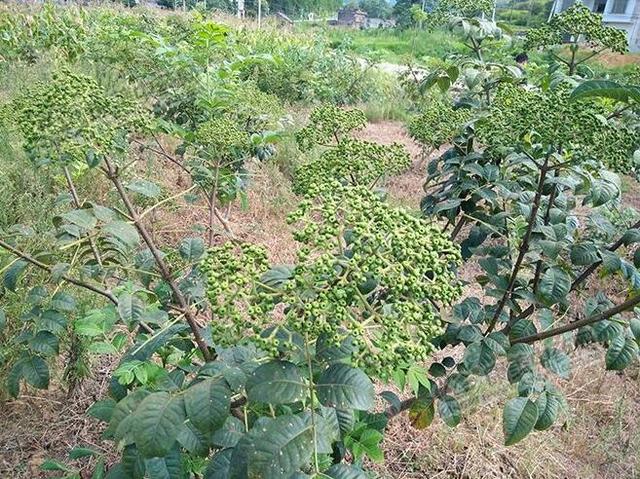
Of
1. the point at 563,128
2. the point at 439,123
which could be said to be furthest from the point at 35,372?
the point at 563,128

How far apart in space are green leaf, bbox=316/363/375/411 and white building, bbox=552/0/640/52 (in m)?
19.9

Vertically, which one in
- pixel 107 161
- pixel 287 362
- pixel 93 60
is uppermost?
pixel 107 161

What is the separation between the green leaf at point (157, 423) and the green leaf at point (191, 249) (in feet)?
2.04

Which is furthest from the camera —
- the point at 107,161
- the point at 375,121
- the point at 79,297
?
the point at 375,121

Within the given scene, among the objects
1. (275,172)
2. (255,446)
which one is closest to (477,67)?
(255,446)

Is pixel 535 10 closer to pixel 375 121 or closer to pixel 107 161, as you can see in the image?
pixel 375 121

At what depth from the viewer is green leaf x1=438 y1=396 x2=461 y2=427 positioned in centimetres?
190

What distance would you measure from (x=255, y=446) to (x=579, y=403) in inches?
99.0

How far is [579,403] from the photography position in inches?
118

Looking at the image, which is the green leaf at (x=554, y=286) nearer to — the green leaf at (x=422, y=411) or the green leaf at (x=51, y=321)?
the green leaf at (x=422, y=411)

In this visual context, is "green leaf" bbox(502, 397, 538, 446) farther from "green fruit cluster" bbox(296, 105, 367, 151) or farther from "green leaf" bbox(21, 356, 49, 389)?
"green leaf" bbox(21, 356, 49, 389)

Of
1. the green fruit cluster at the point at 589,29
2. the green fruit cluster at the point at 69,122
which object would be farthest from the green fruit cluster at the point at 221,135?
the green fruit cluster at the point at 589,29

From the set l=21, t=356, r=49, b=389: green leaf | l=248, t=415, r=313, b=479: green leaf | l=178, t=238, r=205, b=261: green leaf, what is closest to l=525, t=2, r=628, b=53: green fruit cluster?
l=178, t=238, r=205, b=261: green leaf

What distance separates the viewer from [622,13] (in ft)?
75.0
